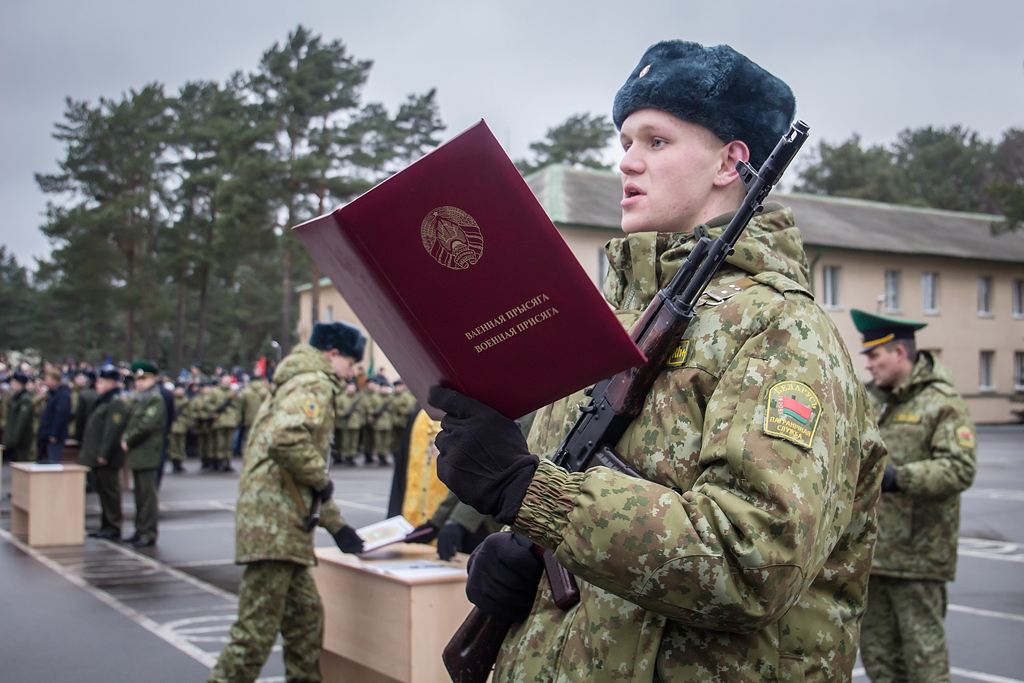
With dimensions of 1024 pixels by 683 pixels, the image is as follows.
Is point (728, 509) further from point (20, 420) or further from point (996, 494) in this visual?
point (20, 420)

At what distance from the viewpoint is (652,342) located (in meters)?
1.81

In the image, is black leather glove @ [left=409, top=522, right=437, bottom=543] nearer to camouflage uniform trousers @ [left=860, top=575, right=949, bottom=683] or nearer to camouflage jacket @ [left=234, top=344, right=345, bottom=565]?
camouflage jacket @ [left=234, top=344, right=345, bottom=565]

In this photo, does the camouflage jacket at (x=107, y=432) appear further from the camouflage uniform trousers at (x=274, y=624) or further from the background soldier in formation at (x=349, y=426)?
the background soldier in formation at (x=349, y=426)

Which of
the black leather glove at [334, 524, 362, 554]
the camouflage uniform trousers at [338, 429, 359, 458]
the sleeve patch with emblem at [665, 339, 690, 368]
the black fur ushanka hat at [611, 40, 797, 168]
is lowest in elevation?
the camouflage uniform trousers at [338, 429, 359, 458]

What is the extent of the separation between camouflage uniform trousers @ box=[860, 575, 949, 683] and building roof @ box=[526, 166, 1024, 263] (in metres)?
23.5

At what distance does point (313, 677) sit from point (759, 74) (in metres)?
4.52

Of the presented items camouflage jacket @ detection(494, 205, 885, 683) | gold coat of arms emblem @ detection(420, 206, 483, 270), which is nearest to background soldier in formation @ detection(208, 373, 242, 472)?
camouflage jacket @ detection(494, 205, 885, 683)

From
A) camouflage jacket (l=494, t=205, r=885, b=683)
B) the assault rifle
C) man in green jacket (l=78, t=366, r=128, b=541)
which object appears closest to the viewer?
camouflage jacket (l=494, t=205, r=885, b=683)

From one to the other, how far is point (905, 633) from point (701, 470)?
12.5ft

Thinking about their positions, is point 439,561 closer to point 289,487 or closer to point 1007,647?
point 289,487

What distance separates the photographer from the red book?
1536mm

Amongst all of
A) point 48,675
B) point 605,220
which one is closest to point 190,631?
point 48,675

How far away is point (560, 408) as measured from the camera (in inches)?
84.5

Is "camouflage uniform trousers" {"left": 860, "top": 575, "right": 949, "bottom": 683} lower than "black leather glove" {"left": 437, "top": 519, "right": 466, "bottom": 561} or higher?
lower
